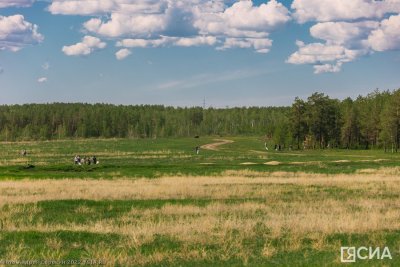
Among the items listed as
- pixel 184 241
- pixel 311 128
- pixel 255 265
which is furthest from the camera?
pixel 311 128

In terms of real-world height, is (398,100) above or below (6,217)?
above

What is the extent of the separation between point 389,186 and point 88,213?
2293cm

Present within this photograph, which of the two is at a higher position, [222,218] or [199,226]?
[199,226]

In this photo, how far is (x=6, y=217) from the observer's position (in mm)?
22953

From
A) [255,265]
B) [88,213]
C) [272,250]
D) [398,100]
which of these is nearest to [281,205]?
[88,213]

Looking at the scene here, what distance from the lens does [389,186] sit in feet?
124

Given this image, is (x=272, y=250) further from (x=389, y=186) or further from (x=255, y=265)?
(x=389, y=186)

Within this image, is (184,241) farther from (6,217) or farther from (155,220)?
(6,217)

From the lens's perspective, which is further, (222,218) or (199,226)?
(222,218)

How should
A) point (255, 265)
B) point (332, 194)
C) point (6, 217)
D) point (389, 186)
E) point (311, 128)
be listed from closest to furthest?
point (255, 265) < point (6, 217) < point (332, 194) < point (389, 186) < point (311, 128)

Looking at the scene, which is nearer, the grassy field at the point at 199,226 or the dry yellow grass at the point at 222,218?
the grassy field at the point at 199,226

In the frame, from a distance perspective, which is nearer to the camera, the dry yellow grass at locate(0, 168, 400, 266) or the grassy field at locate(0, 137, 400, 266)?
the grassy field at locate(0, 137, 400, 266)

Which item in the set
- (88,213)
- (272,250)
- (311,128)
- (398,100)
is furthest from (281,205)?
(311,128)

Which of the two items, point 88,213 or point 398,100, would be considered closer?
point 88,213
